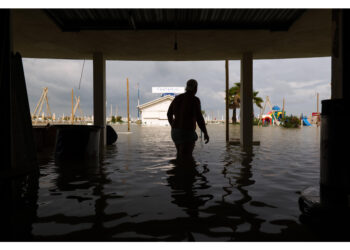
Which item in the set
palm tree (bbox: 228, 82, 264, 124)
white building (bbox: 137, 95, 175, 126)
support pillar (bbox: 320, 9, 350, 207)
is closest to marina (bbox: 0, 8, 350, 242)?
support pillar (bbox: 320, 9, 350, 207)

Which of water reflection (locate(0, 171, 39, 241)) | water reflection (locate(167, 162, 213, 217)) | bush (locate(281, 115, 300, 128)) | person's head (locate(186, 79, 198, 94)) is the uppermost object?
person's head (locate(186, 79, 198, 94))

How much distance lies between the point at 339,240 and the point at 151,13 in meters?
6.28

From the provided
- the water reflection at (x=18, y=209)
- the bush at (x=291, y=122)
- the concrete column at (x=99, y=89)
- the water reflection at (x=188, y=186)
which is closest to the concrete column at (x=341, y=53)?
the water reflection at (x=188, y=186)

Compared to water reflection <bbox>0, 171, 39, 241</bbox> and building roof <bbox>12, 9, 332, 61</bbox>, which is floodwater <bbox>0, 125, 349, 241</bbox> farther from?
building roof <bbox>12, 9, 332, 61</bbox>

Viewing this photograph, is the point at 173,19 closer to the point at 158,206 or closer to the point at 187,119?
the point at 187,119

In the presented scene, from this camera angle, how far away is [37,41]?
8.72 metres

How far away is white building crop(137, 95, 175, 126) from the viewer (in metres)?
42.5

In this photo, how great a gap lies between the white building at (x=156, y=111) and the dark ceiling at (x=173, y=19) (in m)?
35.1

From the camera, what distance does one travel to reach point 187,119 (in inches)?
181

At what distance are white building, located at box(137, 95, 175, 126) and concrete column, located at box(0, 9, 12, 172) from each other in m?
39.0

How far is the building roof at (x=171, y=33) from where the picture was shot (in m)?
6.43

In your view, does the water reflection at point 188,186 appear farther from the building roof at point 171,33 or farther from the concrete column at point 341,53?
the building roof at point 171,33

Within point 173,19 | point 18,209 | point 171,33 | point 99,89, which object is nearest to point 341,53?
point 18,209

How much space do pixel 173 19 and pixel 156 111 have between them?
36204 millimetres
